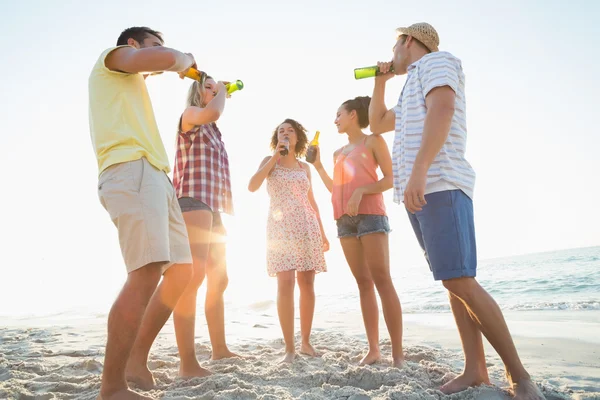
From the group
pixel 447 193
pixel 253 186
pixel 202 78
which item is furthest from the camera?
pixel 253 186

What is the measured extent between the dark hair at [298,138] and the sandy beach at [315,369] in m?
1.92

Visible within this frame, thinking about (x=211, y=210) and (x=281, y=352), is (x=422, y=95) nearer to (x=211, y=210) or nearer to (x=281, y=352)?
(x=211, y=210)

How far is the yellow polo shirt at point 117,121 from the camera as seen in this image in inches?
83.1

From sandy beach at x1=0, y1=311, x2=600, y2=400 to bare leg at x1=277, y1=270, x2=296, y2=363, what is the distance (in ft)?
0.52

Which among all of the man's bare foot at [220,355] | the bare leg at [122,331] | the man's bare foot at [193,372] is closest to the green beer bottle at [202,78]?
the bare leg at [122,331]

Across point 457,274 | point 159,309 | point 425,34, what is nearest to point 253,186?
point 159,309

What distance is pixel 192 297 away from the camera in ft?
9.62

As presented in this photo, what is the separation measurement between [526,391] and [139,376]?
2058 mm

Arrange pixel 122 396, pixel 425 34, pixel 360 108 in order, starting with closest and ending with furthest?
pixel 122 396
pixel 425 34
pixel 360 108

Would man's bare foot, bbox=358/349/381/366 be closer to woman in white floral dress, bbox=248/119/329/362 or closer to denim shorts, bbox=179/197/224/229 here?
woman in white floral dress, bbox=248/119/329/362

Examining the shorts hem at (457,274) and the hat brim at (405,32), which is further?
the hat brim at (405,32)

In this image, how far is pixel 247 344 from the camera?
14.4 ft

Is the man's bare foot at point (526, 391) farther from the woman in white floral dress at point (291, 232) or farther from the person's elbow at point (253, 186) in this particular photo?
the person's elbow at point (253, 186)

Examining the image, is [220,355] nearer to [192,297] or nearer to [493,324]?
[192,297]
